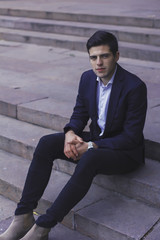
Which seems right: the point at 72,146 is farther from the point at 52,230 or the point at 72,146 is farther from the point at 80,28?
the point at 80,28

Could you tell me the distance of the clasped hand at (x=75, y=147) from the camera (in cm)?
362

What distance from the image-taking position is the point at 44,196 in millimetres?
3977

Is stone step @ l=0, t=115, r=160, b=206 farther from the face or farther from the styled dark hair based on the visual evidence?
the styled dark hair

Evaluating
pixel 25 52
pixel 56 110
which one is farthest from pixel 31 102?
pixel 25 52

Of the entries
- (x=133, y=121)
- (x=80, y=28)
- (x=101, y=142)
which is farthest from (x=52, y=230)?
(x=80, y=28)

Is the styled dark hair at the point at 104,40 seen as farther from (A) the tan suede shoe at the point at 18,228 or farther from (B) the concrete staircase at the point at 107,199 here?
(A) the tan suede shoe at the point at 18,228

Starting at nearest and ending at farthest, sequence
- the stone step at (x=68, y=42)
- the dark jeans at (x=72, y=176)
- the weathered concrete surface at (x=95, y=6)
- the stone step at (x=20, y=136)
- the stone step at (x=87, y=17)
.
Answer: the dark jeans at (x=72, y=176) → the stone step at (x=20, y=136) → the stone step at (x=68, y=42) → the stone step at (x=87, y=17) → the weathered concrete surface at (x=95, y=6)

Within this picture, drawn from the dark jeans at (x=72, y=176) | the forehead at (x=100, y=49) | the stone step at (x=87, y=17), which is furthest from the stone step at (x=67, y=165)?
the stone step at (x=87, y=17)

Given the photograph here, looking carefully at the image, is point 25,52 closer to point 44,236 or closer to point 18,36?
point 18,36

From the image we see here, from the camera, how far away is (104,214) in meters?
3.61

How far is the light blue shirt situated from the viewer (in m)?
3.74

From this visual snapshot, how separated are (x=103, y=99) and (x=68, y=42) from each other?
4.62m

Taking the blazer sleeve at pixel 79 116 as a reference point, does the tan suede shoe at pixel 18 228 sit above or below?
below

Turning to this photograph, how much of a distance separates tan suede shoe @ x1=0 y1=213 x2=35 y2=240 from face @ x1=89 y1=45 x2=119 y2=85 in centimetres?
121
